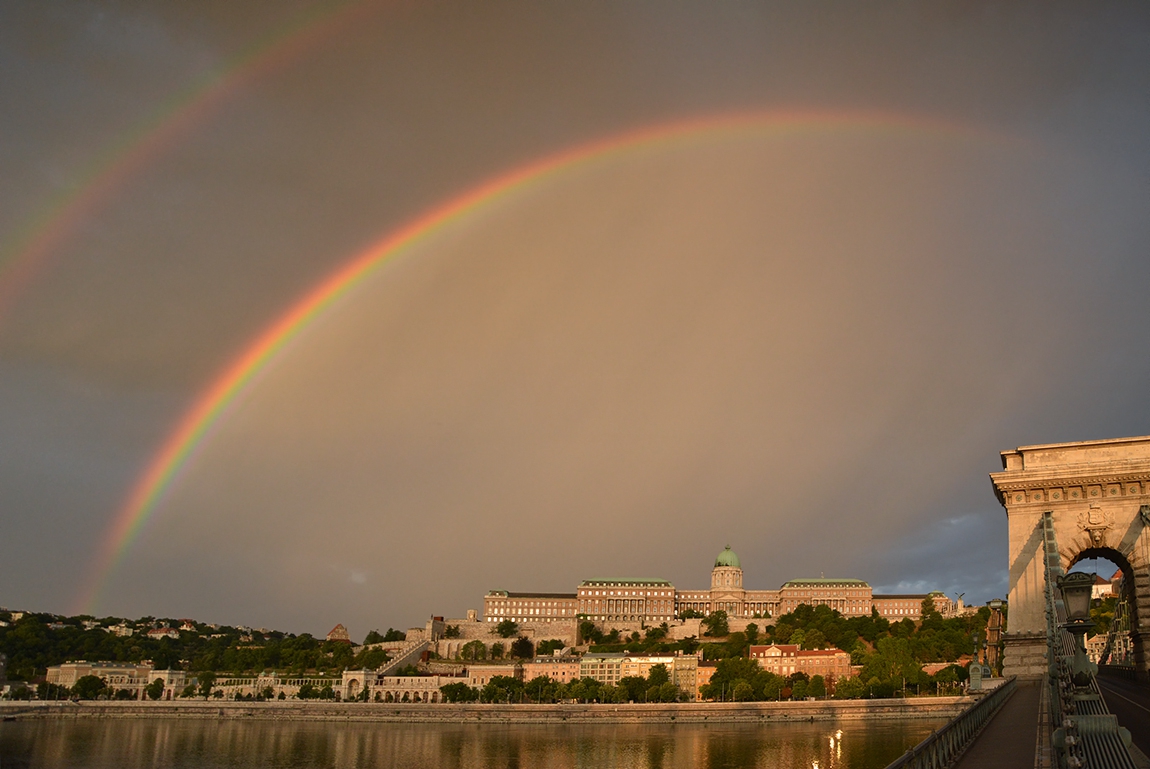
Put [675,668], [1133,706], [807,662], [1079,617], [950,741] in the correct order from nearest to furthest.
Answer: [1079,617]
[950,741]
[1133,706]
[807,662]
[675,668]

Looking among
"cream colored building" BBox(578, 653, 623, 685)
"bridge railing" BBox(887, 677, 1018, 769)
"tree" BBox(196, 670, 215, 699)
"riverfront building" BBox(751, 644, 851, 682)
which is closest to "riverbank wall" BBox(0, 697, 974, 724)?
"tree" BBox(196, 670, 215, 699)

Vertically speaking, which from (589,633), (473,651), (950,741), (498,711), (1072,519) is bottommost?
(498,711)

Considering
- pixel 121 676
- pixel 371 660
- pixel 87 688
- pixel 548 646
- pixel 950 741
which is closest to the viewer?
pixel 950 741

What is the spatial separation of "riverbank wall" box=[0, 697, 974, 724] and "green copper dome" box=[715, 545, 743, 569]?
249ft

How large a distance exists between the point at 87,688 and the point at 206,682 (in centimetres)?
1704

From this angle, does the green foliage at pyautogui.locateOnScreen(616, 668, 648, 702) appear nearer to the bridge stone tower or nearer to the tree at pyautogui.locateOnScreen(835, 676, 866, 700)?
the tree at pyautogui.locateOnScreen(835, 676, 866, 700)

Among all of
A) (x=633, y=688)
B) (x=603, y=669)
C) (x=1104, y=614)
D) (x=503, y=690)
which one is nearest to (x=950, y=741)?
(x=1104, y=614)

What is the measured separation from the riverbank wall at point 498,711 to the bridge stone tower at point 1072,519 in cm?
6577

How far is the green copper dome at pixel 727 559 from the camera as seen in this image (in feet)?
615

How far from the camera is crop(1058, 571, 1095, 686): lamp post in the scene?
9578 millimetres

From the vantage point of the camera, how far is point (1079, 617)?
33.3 ft

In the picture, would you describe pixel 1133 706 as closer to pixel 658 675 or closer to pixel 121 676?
pixel 658 675

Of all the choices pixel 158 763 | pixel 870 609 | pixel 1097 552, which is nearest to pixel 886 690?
pixel 870 609

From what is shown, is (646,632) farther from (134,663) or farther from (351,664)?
(134,663)
